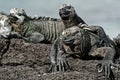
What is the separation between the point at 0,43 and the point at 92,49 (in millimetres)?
1666

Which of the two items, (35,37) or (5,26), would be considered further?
(5,26)

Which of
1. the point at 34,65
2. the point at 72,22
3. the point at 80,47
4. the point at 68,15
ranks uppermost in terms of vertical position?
the point at 68,15

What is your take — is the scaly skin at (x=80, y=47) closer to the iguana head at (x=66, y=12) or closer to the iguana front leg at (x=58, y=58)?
the iguana front leg at (x=58, y=58)

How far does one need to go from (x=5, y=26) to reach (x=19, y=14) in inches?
24.5

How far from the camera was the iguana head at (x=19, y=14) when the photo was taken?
462 inches

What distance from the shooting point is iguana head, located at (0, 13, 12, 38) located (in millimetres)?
11078

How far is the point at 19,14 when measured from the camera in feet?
38.9

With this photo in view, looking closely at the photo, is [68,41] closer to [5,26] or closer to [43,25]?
[43,25]

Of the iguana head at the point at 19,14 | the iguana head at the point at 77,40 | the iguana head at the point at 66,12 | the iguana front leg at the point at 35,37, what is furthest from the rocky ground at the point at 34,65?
the iguana head at the point at 19,14

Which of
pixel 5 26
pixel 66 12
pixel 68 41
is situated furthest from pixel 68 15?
pixel 5 26

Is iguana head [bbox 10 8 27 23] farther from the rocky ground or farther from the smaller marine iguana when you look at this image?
the rocky ground

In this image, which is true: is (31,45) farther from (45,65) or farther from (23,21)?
(23,21)

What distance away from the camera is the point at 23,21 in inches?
461

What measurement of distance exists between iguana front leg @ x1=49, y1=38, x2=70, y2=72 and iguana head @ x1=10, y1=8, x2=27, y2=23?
1608 mm
